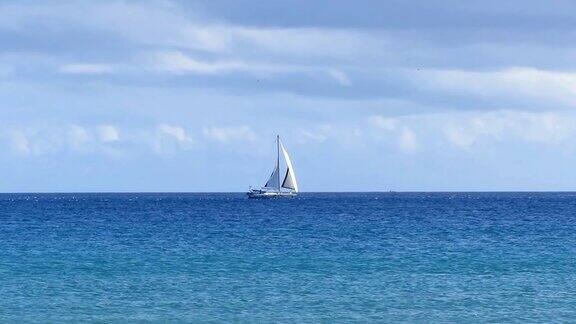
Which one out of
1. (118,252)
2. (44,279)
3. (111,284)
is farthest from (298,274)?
(118,252)

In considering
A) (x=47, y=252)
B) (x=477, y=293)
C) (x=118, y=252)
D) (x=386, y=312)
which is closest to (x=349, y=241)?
(x=118, y=252)

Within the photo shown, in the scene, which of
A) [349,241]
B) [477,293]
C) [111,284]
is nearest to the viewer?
[477,293]

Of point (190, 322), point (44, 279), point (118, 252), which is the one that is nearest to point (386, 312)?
point (190, 322)

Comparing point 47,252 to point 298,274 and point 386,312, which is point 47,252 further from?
point 386,312

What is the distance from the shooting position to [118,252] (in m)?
65.2

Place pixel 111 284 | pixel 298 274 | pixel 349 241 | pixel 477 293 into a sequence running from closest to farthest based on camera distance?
pixel 477 293 < pixel 111 284 < pixel 298 274 < pixel 349 241

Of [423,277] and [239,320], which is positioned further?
[423,277]

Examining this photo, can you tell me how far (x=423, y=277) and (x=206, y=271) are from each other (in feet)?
42.0

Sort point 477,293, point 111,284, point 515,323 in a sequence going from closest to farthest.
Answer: point 515,323 < point 477,293 < point 111,284

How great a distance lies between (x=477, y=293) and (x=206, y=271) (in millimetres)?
16681

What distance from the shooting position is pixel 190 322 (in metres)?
37.1

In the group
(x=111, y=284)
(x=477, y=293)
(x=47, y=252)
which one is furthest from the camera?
(x=47, y=252)

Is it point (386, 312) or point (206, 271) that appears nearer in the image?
point (386, 312)

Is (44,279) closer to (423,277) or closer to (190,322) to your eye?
(190,322)
